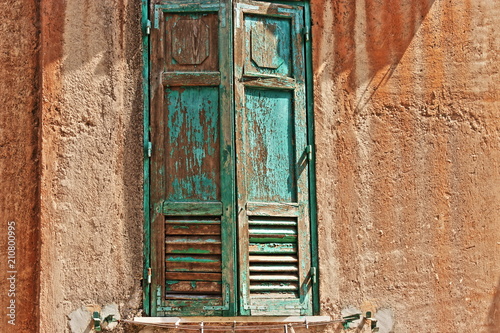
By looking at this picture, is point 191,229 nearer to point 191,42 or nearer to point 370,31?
point 191,42

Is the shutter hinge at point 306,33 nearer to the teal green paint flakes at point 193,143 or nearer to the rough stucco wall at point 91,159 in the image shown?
the teal green paint flakes at point 193,143

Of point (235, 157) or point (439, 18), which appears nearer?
point (235, 157)

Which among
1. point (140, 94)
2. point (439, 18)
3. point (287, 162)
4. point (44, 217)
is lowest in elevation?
point (44, 217)

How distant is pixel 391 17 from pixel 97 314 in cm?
281

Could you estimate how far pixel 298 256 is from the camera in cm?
536

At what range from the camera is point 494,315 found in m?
5.57

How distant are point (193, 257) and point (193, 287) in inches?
7.4

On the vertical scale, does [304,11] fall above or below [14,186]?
above

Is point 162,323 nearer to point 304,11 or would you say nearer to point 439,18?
point 304,11

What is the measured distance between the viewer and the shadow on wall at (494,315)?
219 inches

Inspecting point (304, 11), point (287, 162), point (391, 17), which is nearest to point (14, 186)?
point (287, 162)

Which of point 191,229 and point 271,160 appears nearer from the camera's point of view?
point 191,229

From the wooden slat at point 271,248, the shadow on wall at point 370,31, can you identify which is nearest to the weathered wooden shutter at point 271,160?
the wooden slat at point 271,248

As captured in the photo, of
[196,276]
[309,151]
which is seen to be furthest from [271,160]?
[196,276]
